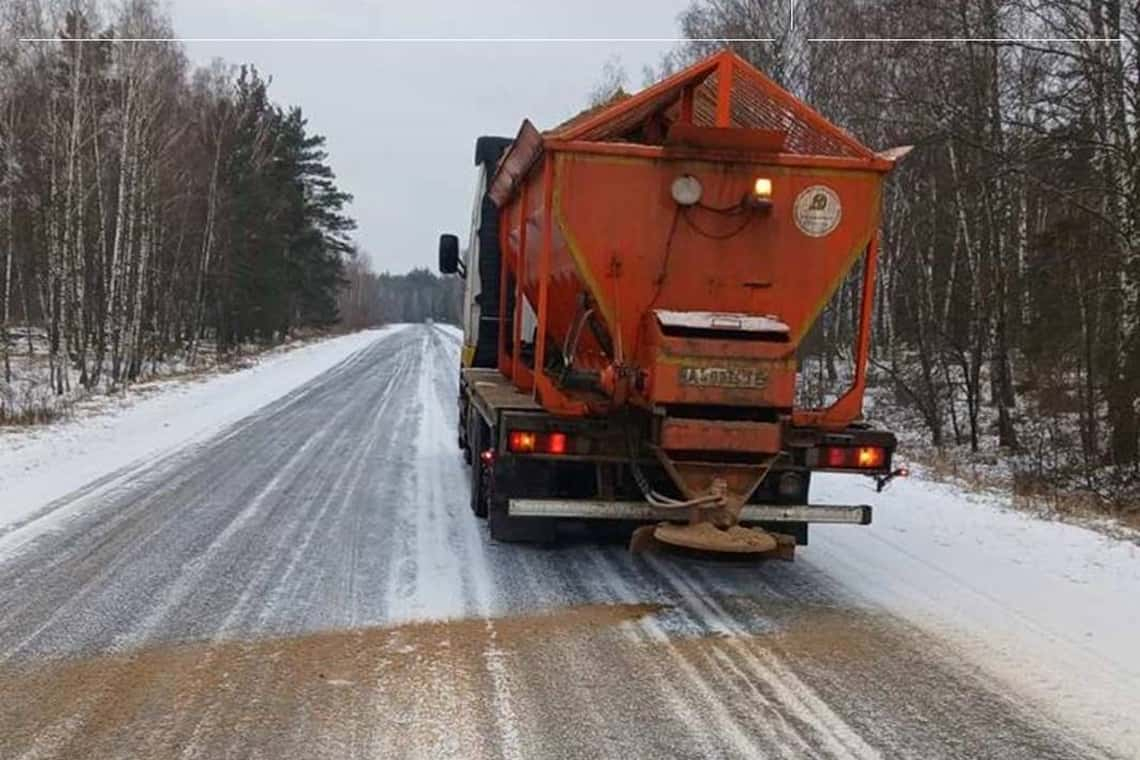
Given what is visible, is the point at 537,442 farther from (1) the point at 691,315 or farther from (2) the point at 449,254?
(2) the point at 449,254

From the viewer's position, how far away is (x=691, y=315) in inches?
255

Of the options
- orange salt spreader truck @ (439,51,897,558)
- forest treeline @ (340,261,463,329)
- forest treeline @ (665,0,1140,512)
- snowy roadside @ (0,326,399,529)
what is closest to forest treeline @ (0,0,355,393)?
snowy roadside @ (0,326,399,529)

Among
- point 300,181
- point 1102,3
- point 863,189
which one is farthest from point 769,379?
point 300,181

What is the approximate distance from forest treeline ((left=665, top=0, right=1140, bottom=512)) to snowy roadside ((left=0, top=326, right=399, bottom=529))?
35.3 ft

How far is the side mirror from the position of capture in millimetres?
13320

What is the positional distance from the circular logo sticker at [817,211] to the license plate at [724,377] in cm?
119

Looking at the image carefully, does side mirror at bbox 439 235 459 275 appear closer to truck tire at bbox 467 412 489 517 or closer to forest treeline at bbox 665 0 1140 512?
truck tire at bbox 467 412 489 517

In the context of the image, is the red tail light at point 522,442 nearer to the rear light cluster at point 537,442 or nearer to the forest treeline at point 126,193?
the rear light cluster at point 537,442

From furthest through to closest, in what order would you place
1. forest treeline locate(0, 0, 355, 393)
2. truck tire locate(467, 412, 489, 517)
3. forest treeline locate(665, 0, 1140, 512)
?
forest treeline locate(0, 0, 355, 393), forest treeline locate(665, 0, 1140, 512), truck tire locate(467, 412, 489, 517)

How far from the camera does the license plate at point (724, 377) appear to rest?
6.15m

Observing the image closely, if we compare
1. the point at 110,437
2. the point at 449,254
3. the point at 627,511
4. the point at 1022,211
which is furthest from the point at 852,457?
the point at 1022,211

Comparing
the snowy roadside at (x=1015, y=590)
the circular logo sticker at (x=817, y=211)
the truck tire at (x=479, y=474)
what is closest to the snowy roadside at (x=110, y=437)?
the truck tire at (x=479, y=474)

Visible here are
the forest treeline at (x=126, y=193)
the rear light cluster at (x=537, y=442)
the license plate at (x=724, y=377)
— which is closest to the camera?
the license plate at (x=724, y=377)

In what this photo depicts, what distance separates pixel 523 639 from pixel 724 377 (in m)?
1.99
